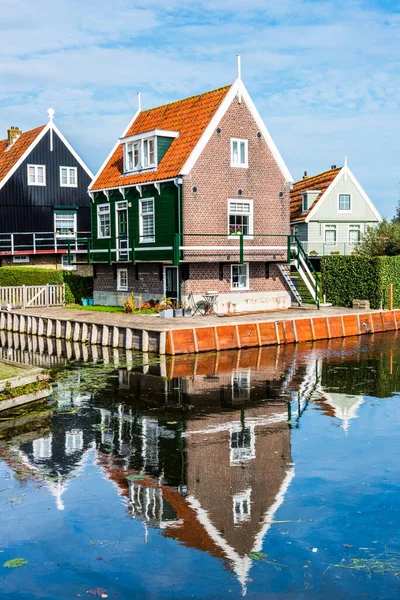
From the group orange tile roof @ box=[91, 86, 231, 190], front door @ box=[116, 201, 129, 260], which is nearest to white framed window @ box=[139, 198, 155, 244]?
orange tile roof @ box=[91, 86, 231, 190]

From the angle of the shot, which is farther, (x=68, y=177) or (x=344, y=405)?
(x=68, y=177)

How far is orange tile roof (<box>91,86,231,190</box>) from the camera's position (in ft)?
116

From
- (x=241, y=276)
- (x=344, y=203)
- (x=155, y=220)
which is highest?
(x=344, y=203)

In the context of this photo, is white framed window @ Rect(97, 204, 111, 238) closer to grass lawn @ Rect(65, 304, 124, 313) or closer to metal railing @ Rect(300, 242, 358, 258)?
grass lawn @ Rect(65, 304, 124, 313)

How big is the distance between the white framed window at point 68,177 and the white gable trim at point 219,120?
67.6ft

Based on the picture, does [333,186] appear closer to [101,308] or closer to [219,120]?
[219,120]

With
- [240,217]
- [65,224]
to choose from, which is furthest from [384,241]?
[65,224]

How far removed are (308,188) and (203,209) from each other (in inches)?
1099

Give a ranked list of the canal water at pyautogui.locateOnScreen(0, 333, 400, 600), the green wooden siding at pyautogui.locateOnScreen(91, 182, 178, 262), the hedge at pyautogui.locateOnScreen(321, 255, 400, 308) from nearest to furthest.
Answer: the canal water at pyautogui.locateOnScreen(0, 333, 400, 600), the green wooden siding at pyautogui.locateOnScreen(91, 182, 178, 262), the hedge at pyautogui.locateOnScreen(321, 255, 400, 308)

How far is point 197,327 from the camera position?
28.4 m

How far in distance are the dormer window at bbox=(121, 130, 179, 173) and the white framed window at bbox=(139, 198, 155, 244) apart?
1.88 meters

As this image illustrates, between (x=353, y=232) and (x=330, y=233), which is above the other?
(x=353, y=232)

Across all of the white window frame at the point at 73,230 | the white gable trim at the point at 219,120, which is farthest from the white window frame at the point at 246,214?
the white window frame at the point at 73,230

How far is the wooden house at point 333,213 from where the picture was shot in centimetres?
5772
